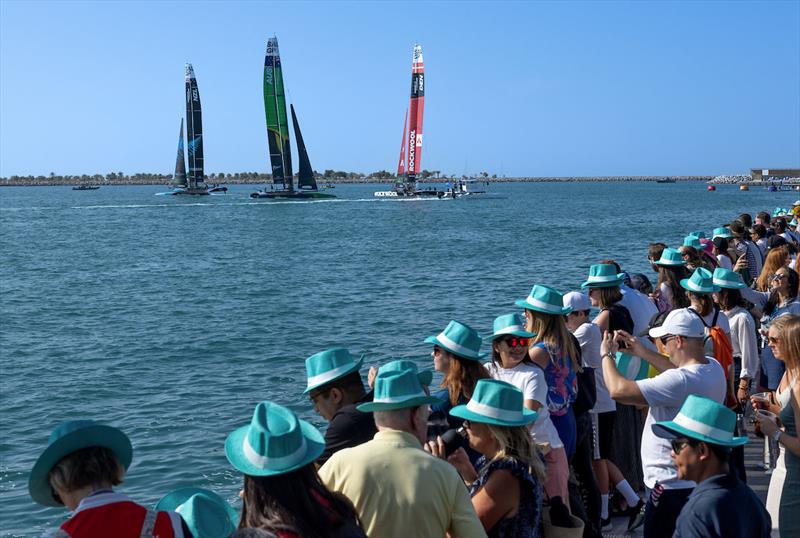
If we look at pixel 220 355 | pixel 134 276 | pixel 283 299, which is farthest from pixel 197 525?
pixel 134 276

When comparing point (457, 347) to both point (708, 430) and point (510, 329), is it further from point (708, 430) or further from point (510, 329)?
point (708, 430)

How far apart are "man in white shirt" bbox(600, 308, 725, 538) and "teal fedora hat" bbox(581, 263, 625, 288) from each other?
5.36 ft

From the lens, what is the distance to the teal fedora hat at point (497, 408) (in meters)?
3.62

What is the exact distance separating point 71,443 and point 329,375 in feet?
4.90

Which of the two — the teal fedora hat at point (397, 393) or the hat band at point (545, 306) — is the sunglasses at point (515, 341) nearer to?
the hat band at point (545, 306)

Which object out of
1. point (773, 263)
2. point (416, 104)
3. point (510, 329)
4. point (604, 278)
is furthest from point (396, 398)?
point (416, 104)

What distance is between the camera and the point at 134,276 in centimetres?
3328

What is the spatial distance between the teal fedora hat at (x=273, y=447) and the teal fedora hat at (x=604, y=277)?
3646mm

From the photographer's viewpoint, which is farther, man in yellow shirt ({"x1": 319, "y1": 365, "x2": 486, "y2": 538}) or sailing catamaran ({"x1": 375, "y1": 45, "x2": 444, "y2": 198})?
sailing catamaran ({"x1": 375, "y1": 45, "x2": 444, "y2": 198})

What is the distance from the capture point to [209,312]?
78.8 ft

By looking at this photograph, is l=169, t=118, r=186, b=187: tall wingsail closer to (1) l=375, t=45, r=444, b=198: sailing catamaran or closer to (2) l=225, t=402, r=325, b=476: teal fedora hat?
(1) l=375, t=45, r=444, b=198: sailing catamaran

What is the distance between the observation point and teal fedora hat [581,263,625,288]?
632 centimetres

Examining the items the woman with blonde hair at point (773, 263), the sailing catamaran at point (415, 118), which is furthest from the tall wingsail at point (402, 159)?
the woman with blonde hair at point (773, 263)

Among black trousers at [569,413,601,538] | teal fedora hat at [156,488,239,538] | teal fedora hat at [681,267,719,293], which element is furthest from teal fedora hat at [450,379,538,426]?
teal fedora hat at [681,267,719,293]
